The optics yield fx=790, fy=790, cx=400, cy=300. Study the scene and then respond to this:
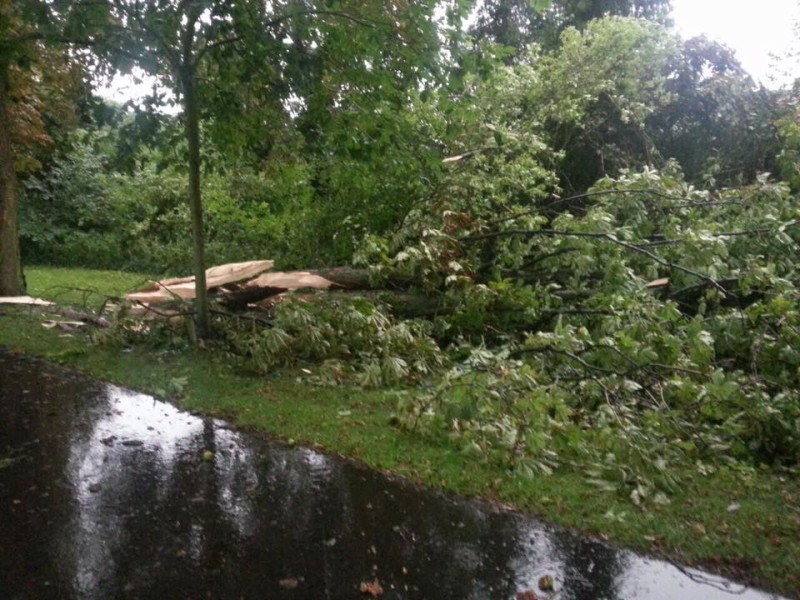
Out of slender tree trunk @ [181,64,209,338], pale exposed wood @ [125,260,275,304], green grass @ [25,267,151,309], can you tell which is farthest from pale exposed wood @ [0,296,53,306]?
slender tree trunk @ [181,64,209,338]

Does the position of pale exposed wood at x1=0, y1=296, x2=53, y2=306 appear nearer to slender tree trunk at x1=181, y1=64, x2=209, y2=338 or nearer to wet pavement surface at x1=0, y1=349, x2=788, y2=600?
→ slender tree trunk at x1=181, y1=64, x2=209, y2=338

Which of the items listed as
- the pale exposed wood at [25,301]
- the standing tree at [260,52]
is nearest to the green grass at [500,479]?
the standing tree at [260,52]

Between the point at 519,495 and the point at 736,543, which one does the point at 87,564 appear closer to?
the point at 519,495

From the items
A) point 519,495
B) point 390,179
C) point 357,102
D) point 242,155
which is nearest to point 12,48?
point 242,155

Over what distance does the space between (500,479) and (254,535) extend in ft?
5.01

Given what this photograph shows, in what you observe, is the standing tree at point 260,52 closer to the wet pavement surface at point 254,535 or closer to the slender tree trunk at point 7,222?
the wet pavement surface at point 254,535

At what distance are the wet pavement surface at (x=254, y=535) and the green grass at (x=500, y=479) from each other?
0.18 metres

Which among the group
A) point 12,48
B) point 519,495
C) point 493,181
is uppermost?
point 12,48

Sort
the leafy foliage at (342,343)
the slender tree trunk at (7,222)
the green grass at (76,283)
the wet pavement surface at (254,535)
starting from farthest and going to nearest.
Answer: the green grass at (76,283), the slender tree trunk at (7,222), the leafy foliage at (342,343), the wet pavement surface at (254,535)

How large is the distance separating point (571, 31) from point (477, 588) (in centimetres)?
1227

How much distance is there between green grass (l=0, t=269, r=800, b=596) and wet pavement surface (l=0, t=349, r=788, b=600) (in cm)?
18

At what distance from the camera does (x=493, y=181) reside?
383 inches

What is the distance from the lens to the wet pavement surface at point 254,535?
133 inches

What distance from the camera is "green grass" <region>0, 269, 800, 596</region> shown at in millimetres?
3805
